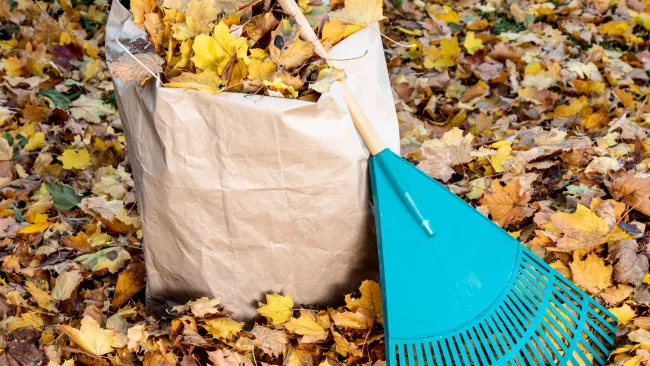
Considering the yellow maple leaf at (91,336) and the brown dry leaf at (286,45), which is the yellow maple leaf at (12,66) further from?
the brown dry leaf at (286,45)

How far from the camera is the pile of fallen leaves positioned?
3.92 ft

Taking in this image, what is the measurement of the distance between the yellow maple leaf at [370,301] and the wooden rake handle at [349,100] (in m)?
0.31

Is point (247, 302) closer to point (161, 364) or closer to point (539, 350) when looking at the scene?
point (161, 364)

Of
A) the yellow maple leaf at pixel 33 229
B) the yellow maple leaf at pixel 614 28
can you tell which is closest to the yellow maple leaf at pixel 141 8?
the yellow maple leaf at pixel 33 229

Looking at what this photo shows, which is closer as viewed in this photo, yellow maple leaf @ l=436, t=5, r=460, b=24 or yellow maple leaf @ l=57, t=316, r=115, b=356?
yellow maple leaf @ l=57, t=316, r=115, b=356

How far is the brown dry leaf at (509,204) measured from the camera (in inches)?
61.8

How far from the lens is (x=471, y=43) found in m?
2.57

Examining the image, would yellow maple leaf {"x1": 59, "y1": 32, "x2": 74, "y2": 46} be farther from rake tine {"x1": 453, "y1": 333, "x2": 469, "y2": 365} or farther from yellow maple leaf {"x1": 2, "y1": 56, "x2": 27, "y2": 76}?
rake tine {"x1": 453, "y1": 333, "x2": 469, "y2": 365}

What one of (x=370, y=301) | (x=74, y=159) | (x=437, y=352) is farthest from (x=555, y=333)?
(x=74, y=159)

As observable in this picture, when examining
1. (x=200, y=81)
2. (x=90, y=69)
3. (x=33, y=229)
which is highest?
(x=200, y=81)

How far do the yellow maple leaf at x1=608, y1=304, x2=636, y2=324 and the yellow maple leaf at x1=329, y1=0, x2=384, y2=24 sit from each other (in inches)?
32.4

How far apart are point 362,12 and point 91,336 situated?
91 cm

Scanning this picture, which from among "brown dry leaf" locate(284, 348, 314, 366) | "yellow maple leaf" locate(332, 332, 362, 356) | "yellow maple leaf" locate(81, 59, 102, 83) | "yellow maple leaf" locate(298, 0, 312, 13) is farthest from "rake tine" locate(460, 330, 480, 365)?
"yellow maple leaf" locate(81, 59, 102, 83)

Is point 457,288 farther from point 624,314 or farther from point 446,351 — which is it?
point 624,314
